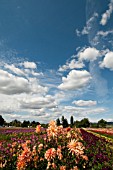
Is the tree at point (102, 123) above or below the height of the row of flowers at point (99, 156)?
above

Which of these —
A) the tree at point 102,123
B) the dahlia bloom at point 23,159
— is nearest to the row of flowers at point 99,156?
the dahlia bloom at point 23,159

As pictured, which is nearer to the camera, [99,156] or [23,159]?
[23,159]

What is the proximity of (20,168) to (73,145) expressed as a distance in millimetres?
954

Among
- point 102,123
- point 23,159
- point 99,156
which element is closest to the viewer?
point 23,159

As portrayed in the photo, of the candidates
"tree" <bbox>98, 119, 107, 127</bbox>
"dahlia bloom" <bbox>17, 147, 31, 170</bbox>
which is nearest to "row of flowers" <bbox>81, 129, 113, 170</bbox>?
"dahlia bloom" <bbox>17, 147, 31, 170</bbox>

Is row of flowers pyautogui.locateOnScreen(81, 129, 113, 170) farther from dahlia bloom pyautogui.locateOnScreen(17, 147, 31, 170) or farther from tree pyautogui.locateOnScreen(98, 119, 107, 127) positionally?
tree pyautogui.locateOnScreen(98, 119, 107, 127)

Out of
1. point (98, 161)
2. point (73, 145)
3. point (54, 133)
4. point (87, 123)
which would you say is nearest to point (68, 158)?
point (54, 133)

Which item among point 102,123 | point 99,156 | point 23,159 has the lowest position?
point 99,156

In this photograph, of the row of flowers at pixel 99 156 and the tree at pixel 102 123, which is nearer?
the row of flowers at pixel 99 156

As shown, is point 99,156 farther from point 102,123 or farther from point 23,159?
point 102,123

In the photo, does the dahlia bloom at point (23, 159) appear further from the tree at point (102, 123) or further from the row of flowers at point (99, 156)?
the tree at point (102, 123)

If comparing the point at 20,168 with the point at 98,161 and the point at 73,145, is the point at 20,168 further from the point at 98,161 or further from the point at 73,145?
the point at 98,161

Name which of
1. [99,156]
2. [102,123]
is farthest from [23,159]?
[102,123]

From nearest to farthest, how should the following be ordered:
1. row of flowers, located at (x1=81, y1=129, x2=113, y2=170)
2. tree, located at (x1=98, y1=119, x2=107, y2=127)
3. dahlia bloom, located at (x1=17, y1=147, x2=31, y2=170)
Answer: dahlia bloom, located at (x1=17, y1=147, x2=31, y2=170) < row of flowers, located at (x1=81, y1=129, x2=113, y2=170) < tree, located at (x1=98, y1=119, x2=107, y2=127)
